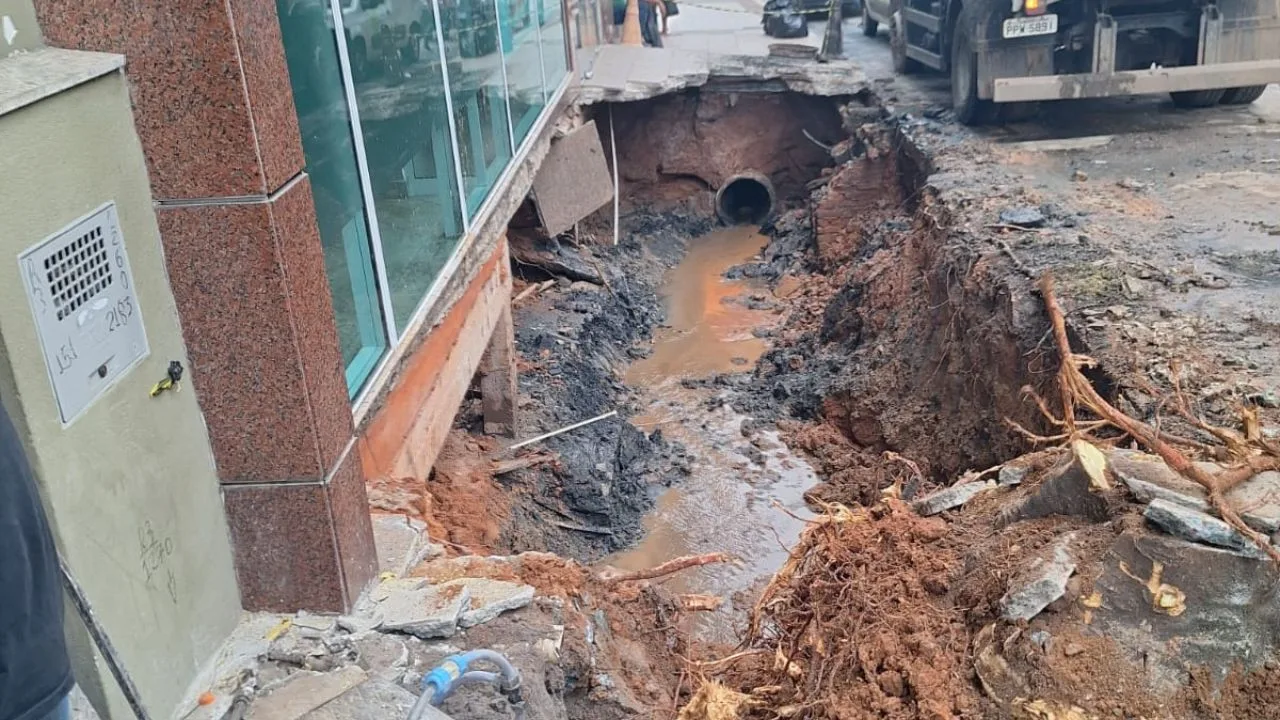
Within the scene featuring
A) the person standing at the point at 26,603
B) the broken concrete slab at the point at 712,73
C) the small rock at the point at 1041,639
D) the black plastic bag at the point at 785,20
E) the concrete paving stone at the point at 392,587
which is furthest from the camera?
the black plastic bag at the point at 785,20

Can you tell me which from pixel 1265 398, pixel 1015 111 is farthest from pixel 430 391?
pixel 1015 111

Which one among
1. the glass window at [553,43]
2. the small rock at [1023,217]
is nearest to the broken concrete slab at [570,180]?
the glass window at [553,43]

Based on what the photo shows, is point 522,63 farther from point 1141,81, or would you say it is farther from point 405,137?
point 1141,81

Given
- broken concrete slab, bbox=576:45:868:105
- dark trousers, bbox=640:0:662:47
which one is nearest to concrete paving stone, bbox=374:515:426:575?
broken concrete slab, bbox=576:45:868:105

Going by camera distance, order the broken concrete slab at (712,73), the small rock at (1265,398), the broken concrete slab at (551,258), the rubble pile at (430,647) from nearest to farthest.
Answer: the rubble pile at (430,647) < the small rock at (1265,398) < the broken concrete slab at (551,258) < the broken concrete slab at (712,73)

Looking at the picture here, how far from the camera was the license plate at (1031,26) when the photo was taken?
30.8 feet

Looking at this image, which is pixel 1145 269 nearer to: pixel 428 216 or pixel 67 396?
pixel 428 216

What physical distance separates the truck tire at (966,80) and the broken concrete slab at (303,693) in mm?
9222

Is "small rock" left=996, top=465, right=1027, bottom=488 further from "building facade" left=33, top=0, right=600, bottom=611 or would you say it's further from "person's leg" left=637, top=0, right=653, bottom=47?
"person's leg" left=637, top=0, right=653, bottom=47

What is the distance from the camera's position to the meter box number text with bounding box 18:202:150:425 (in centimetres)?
246

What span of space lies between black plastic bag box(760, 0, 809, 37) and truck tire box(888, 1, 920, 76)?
2469 mm

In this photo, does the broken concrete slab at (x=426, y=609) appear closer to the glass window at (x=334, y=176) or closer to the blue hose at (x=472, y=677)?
the blue hose at (x=472, y=677)

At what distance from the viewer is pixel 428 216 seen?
5152 mm

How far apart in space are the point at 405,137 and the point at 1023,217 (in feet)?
17.7
